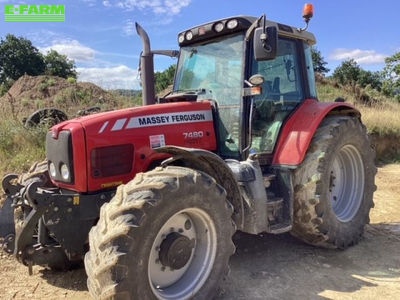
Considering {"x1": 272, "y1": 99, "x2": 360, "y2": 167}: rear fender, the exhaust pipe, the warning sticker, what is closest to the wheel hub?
the warning sticker

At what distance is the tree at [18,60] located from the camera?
33.5 meters

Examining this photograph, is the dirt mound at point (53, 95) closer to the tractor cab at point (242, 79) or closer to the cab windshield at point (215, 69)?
the cab windshield at point (215, 69)

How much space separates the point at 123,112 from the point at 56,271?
1.66m

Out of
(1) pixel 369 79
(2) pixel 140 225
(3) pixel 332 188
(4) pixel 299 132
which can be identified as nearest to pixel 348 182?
(3) pixel 332 188

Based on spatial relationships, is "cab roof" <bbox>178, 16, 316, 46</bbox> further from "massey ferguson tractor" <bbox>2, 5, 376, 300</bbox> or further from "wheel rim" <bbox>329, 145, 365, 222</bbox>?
"wheel rim" <bbox>329, 145, 365, 222</bbox>

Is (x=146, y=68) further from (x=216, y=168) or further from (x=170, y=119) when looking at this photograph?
(x=216, y=168)

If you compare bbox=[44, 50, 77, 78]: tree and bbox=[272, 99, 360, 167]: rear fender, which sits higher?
bbox=[44, 50, 77, 78]: tree

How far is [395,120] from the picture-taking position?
41.2 feet

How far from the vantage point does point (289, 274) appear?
3.77 metres

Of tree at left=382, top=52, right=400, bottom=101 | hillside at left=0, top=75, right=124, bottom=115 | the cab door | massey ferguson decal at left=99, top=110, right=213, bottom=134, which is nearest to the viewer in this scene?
massey ferguson decal at left=99, top=110, right=213, bottom=134

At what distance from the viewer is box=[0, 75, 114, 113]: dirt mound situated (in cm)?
1003

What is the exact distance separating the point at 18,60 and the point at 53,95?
2338 cm

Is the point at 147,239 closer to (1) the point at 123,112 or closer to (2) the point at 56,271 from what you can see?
(1) the point at 123,112

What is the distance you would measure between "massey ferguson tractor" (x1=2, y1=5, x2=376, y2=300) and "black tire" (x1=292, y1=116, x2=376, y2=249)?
1 cm
